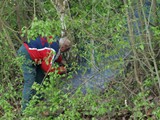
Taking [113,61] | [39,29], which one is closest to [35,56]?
[113,61]

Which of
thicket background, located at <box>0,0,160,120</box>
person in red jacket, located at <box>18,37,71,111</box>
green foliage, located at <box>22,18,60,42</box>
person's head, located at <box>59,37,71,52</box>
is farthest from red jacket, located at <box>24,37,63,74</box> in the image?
green foliage, located at <box>22,18,60,42</box>

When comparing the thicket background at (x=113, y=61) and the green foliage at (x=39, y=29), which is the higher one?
the green foliage at (x=39, y=29)

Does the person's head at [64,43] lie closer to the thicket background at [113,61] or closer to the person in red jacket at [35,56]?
the person in red jacket at [35,56]

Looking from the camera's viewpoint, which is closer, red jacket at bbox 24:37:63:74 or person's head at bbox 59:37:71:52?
person's head at bbox 59:37:71:52

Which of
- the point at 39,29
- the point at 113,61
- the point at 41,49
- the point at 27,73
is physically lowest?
the point at 27,73

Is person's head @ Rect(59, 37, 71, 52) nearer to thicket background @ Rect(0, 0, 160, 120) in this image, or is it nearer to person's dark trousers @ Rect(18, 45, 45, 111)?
thicket background @ Rect(0, 0, 160, 120)

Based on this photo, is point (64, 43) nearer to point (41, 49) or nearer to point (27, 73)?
point (41, 49)

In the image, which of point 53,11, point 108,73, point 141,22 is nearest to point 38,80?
point 53,11

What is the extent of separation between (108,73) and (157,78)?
2.79 ft

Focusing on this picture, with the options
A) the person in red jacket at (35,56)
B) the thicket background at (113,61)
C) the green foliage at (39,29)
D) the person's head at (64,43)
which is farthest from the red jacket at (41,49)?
the green foliage at (39,29)

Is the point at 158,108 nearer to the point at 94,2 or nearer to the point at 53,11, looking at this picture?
the point at 94,2


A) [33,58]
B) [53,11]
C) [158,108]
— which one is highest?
Answer: [53,11]

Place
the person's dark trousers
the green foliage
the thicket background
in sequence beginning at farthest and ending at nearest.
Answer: the person's dark trousers
the thicket background
the green foliage

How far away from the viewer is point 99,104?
23.2ft
